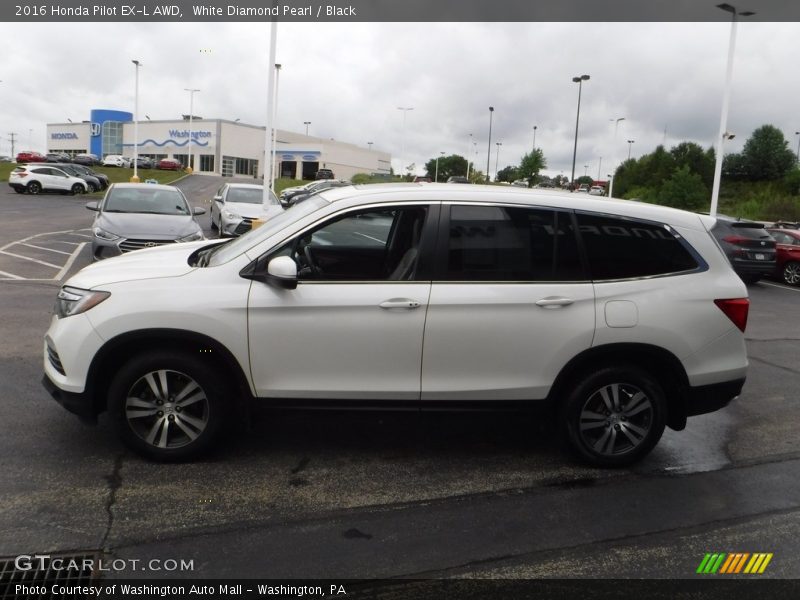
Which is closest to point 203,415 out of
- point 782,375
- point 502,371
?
point 502,371

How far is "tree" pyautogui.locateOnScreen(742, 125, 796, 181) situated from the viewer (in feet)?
228

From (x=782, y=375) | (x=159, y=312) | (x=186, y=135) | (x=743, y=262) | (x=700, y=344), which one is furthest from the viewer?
(x=186, y=135)

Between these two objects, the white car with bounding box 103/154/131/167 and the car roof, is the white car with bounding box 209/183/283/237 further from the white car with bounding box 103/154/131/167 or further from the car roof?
the white car with bounding box 103/154/131/167

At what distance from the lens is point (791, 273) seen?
60.0 ft

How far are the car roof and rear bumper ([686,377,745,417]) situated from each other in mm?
1089

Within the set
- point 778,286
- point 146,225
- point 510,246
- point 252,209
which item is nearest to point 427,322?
point 510,246

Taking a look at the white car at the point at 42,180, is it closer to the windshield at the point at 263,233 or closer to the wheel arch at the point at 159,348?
the windshield at the point at 263,233

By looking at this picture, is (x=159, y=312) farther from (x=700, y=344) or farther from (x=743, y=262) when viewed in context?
(x=743, y=262)

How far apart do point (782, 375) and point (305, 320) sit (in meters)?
5.87

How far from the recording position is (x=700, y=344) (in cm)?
448

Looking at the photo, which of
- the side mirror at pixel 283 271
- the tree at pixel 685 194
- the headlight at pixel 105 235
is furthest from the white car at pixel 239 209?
the tree at pixel 685 194

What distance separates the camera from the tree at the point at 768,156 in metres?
69.5

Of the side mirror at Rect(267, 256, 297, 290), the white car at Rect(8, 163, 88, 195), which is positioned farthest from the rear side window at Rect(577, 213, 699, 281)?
the white car at Rect(8, 163, 88, 195)

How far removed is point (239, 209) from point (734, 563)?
15.9 metres
